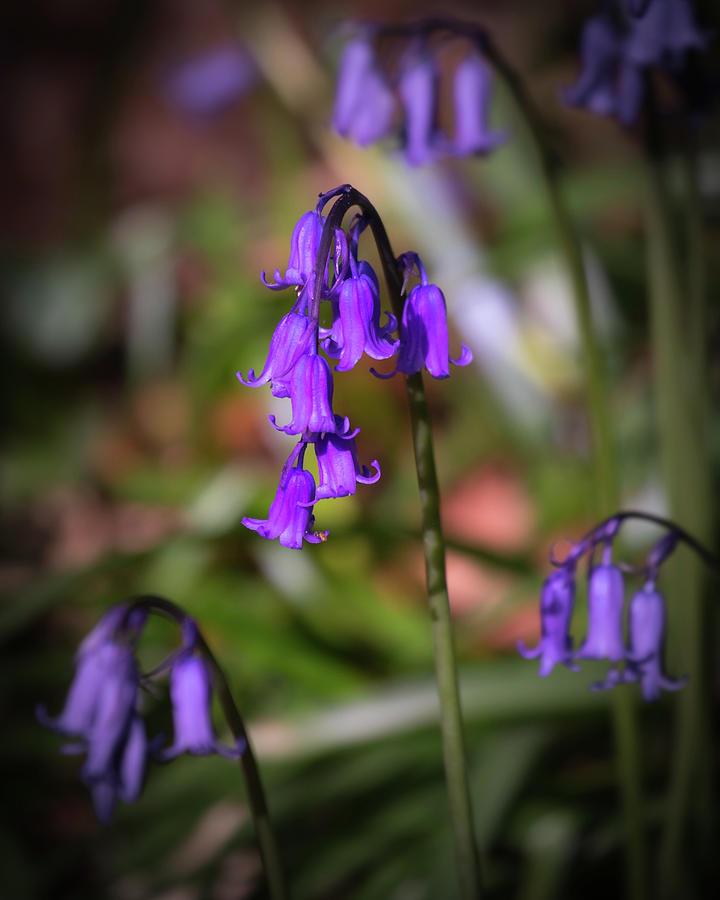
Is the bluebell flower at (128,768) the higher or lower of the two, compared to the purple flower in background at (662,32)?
lower

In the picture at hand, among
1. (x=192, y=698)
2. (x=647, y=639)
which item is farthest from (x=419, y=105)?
(x=192, y=698)

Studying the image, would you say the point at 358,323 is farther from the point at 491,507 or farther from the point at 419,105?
the point at 491,507

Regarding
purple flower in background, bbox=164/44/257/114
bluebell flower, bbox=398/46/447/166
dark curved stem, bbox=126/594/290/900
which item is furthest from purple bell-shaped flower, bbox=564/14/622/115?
purple flower in background, bbox=164/44/257/114

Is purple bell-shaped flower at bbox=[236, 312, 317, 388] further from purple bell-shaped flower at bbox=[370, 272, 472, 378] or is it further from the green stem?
the green stem

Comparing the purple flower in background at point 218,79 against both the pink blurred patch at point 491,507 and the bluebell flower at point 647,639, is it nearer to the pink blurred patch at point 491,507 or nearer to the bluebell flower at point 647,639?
the pink blurred patch at point 491,507

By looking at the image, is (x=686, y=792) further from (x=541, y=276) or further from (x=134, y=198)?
(x=134, y=198)

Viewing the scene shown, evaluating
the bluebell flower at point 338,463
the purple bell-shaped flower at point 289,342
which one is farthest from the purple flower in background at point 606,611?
the purple bell-shaped flower at point 289,342

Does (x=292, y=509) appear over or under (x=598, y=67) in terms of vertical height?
under
